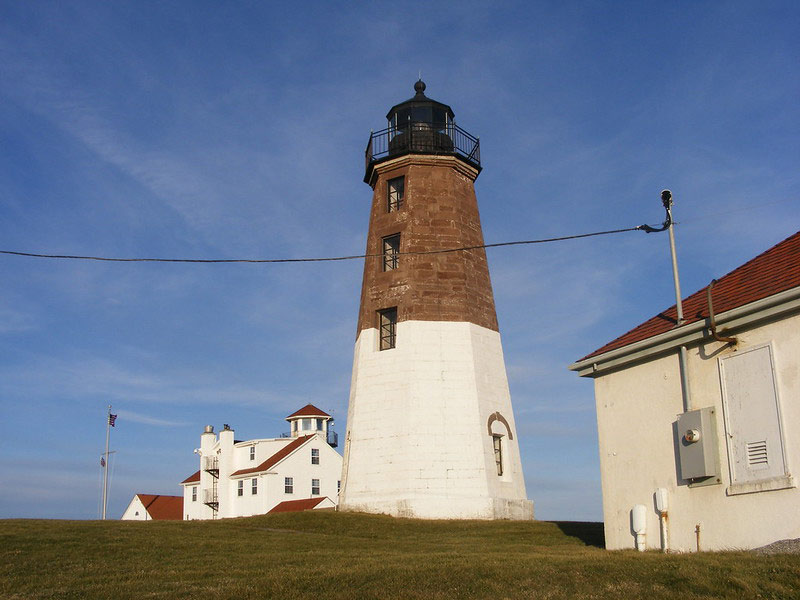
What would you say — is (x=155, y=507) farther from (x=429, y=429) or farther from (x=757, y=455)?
(x=757, y=455)

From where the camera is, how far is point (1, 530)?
835 inches

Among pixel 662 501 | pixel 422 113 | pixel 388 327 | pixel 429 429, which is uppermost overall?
pixel 422 113

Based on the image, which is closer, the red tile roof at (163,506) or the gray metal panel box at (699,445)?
the gray metal panel box at (699,445)

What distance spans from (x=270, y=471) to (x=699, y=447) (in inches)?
1662

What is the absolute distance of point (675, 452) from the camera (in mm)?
15211

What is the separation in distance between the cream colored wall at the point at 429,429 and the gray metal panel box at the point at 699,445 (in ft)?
42.4

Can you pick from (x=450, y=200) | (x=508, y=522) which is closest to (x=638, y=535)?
(x=508, y=522)

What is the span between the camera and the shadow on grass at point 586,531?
769 inches

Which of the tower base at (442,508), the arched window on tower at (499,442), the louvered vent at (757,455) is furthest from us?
the arched window on tower at (499,442)

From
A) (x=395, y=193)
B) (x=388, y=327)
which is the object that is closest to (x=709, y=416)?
(x=388, y=327)

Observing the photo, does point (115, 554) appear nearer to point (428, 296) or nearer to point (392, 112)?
point (428, 296)

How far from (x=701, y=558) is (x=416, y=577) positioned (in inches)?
168

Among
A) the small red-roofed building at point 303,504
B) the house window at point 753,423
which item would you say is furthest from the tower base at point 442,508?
the small red-roofed building at point 303,504

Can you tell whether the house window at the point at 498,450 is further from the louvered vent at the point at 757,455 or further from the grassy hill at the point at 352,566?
the louvered vent at the point at 757,455
